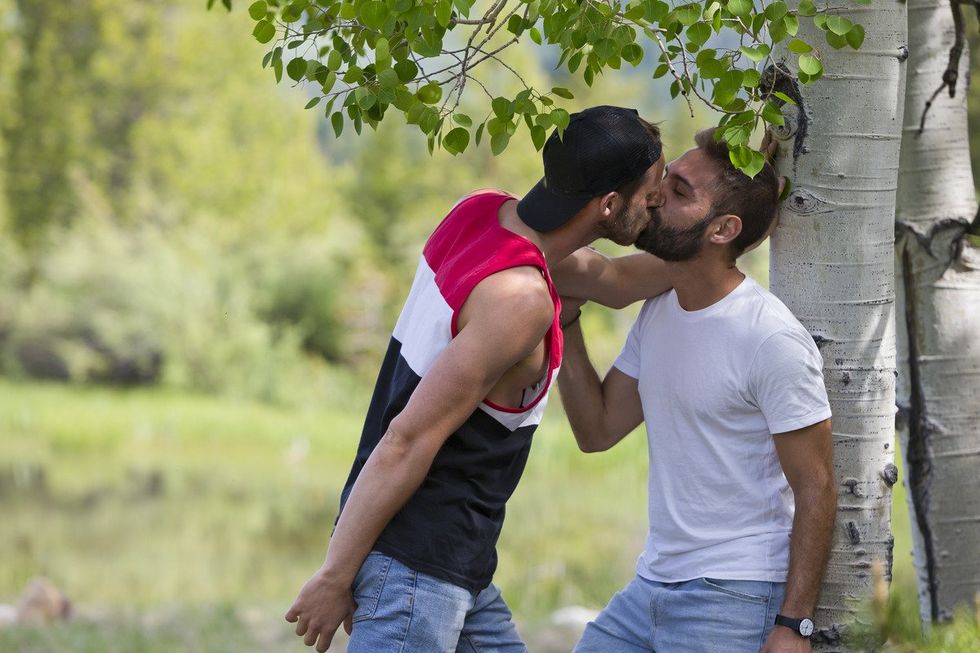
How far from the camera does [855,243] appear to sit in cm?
259

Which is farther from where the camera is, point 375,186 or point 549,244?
point 375,186

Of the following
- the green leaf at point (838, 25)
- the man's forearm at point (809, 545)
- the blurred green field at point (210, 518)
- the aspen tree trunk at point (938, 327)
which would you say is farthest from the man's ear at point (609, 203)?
the blurred green field at point (210, 518)

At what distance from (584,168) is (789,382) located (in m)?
0.63

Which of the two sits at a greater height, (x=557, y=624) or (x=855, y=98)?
(x=855, y=98)

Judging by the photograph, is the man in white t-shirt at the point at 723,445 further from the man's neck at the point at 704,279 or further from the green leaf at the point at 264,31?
the green leaf at the point at 264,31

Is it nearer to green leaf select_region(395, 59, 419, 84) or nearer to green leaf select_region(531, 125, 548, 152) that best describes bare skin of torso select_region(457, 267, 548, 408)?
green leaf select_region(531, 125, 548, 152)

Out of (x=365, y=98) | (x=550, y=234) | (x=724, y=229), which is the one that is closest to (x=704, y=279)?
(x=724, y=229)

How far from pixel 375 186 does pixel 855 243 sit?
2016cm

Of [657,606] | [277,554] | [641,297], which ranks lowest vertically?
[277,554]

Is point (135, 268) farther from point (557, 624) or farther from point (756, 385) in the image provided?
point (756, 385)

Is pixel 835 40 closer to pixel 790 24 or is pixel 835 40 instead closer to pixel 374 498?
pixel 790 24

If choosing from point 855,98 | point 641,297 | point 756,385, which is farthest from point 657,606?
point 855,98

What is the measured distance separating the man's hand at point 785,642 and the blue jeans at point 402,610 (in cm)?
66

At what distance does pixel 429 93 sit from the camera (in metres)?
2.63
